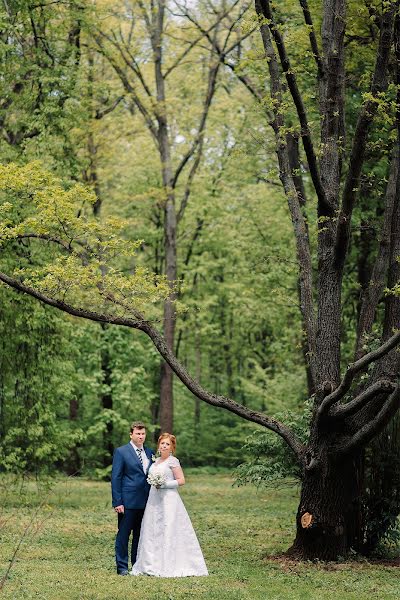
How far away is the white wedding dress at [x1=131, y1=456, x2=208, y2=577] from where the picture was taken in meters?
11.4

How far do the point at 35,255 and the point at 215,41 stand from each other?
36.2ft

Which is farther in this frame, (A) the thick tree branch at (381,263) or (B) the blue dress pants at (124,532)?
(A) the thick tree branch at (381,263)

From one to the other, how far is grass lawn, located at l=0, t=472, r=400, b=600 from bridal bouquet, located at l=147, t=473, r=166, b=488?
115cm

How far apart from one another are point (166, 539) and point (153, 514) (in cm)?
35

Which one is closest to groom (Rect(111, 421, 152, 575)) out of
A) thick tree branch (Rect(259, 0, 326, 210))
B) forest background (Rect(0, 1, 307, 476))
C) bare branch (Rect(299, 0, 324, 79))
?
thick tree branch (Rect(259, 0, 326, 210))

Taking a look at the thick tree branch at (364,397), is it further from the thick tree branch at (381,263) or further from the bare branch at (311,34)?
the bare branch at (311,34)

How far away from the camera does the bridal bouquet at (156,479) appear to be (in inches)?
447

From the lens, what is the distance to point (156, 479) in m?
11.3

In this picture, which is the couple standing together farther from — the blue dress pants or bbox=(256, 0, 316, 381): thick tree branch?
bbox=(256, 0, 316, 381): thick tree branch

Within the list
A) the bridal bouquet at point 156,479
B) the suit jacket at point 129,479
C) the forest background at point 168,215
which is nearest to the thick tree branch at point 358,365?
the forest background at point 168,215

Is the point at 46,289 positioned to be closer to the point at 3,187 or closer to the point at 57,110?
the point at 3,187

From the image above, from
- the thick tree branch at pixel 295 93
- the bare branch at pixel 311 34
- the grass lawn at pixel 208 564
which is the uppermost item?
the bare branch at pixel 311 34

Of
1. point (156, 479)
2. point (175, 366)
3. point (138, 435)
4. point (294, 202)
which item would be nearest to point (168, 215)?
point (294, 202)

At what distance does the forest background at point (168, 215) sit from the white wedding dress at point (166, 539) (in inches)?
82.5
